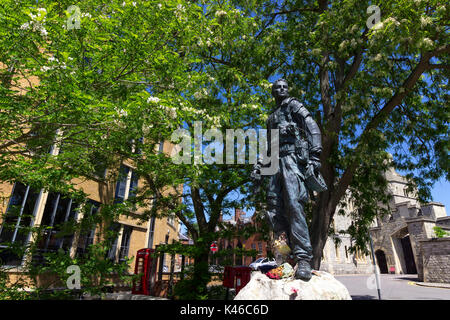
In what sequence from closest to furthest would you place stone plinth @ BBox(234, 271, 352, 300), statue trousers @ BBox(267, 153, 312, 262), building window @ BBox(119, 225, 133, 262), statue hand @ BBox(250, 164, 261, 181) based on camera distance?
stone plinth @ BBox(234, 271, 352, 300) < statue trousers @ BBox(267, 153, 312, 262) < statue hand @ BBox(250, 164, 261, 181) < building window @ BBox(119, 225, 133, 262)

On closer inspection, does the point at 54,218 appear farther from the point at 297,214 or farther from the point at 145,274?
the point at 297,214

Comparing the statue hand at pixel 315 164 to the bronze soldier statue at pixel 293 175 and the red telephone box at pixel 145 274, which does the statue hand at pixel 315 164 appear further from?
the red telephone box at pixel 145 274

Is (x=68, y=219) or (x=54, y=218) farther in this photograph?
(x=54, y=218)

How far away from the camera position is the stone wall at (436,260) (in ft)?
62.5

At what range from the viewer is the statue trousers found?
4.16m

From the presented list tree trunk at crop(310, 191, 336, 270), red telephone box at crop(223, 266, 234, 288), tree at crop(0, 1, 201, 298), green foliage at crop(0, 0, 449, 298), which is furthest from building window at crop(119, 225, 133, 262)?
tree trunk at crop(310, 191, 336, 270)

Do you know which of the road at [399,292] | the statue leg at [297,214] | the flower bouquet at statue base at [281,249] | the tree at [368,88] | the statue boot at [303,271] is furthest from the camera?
the road at [399,292]

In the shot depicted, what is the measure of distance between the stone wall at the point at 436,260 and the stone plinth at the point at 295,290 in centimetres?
2163

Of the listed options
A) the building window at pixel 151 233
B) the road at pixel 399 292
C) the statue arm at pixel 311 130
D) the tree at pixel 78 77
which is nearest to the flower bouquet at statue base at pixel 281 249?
the statue arm at pixel 311 130

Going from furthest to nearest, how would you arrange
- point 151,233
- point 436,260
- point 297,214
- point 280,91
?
point 151,233, point 436,260, point 280,91, point 297,214

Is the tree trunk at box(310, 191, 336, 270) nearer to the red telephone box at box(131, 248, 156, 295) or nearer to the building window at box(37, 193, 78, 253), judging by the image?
the red telephone box at box(131, 248, 156, 295)

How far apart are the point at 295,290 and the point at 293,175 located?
183 cm

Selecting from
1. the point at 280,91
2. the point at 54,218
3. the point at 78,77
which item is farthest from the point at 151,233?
the point at 280,91

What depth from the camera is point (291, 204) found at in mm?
4363
